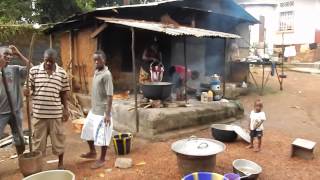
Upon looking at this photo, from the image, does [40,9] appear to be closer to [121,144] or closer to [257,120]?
[121,144]

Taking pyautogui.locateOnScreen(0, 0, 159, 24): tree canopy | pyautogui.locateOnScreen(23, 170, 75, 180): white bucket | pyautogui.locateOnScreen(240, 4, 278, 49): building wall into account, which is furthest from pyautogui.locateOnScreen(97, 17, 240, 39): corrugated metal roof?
pyautogui.locateOnScreen(240, 4, 278, 49): building wall

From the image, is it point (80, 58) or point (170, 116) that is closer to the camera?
point (170, 116)

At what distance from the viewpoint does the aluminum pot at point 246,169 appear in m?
4.92

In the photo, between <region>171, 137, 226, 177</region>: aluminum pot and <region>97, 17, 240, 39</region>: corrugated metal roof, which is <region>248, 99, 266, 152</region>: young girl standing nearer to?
<region>171, 137, 226, 177</region>: aluminum pot

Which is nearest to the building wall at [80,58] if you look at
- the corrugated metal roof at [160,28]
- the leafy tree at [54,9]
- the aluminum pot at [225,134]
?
the corrugated metal roof at [160,28]

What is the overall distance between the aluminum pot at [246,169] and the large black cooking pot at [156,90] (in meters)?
3.09

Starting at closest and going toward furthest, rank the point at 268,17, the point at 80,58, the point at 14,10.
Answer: the point at 80,58 < the point at 14,10 < the point at 268,17

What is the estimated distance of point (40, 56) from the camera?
13828 mm

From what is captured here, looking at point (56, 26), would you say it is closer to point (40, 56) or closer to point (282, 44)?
point (40, 56)

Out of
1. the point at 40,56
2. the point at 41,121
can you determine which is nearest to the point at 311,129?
the point at 41,121

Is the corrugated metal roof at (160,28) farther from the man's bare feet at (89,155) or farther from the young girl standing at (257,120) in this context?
the man's bare feet at (89,155)

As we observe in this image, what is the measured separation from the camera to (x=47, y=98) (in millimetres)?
5023

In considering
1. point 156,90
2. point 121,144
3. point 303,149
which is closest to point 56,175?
point 121,144

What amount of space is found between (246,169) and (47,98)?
3408 mm
